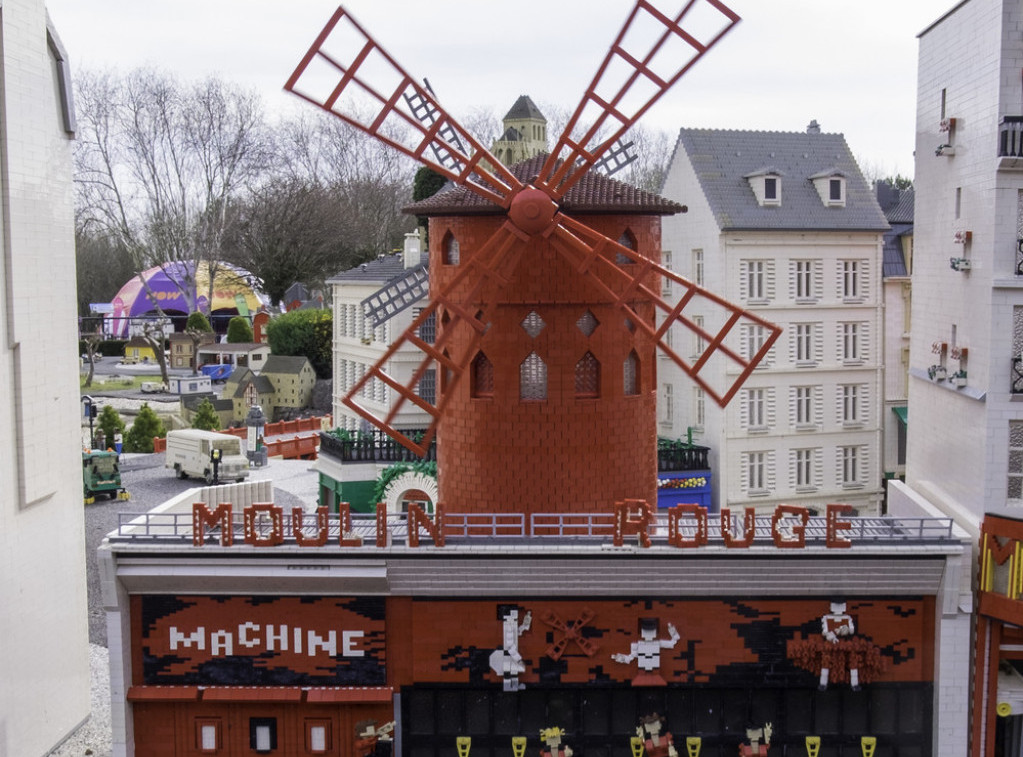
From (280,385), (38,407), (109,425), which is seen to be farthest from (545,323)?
(280,385)

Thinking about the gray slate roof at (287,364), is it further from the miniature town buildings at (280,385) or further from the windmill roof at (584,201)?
the windmill roof at (584,201)

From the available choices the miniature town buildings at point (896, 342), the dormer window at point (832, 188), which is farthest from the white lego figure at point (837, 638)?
the miniature town buildings at point (896, 342)

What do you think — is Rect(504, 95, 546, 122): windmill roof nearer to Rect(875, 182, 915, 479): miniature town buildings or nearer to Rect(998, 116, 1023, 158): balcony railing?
Rect(875, 182, 915, 479): miniature town buildings

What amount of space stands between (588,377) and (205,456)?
26.3m

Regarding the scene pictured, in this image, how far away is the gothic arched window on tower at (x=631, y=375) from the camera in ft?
66.2

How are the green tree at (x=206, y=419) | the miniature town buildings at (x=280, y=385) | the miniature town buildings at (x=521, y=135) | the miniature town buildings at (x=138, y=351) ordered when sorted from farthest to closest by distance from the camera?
1. the miniature town buildings at (x=138, y=351)
2. the miniature town buildings at (x=280, y=385)
3. the green tree at (x=206, y=419)
4. the miniature town buildings at (x=521, y=135)

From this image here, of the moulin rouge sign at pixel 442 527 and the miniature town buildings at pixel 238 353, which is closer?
the moulin rouge sign at pixel 442 527

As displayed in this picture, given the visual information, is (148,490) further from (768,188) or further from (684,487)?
(768,188)

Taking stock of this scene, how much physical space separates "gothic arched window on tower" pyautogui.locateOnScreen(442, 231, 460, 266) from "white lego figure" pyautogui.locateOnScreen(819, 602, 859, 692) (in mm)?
8309

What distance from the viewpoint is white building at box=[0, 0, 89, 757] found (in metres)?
21.0

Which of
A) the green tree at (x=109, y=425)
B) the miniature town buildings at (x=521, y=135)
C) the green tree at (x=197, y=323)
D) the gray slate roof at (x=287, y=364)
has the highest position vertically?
the miniature town buildings at (x=521, y=135)

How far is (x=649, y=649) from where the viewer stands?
60.6 feet

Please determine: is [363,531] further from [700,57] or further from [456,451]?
[700,57]

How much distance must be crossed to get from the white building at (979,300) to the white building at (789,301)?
13613mm
